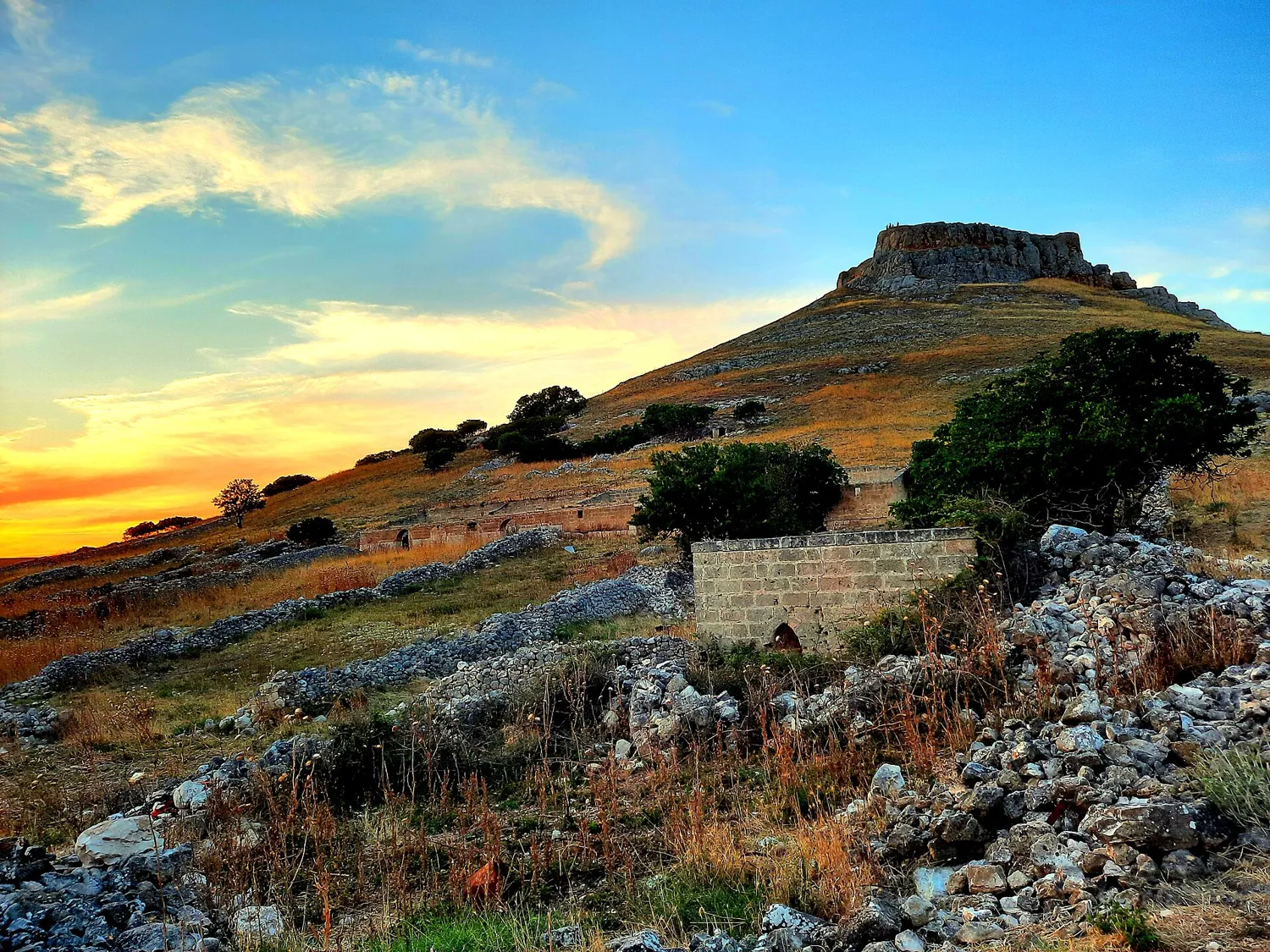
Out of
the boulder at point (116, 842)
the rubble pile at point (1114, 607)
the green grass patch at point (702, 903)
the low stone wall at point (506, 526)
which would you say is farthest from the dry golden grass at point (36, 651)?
the rubble pile at point (1114, 607)

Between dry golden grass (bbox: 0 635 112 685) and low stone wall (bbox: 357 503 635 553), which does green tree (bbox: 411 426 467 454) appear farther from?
dry golden grass (bbox: 0 635 112 685)

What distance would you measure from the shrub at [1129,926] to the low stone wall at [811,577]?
24.5 ft

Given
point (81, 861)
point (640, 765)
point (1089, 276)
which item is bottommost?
point (640, 765)

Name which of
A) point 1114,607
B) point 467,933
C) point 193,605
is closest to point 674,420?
point 193,605

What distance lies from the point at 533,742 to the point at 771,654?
3491 millimetres

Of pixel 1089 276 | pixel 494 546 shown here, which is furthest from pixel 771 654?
pixel 1089 276

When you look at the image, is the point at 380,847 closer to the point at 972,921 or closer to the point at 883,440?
the point at 972,921

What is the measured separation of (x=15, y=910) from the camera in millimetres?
4645

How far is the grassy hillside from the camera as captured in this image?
47312mm

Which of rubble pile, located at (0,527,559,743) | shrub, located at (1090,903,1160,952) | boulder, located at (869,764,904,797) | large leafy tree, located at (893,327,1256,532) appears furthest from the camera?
large leafy tree, located at (893,327,1256,532)

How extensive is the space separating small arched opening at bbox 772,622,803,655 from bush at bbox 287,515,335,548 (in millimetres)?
34741

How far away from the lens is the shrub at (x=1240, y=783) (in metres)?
4.68

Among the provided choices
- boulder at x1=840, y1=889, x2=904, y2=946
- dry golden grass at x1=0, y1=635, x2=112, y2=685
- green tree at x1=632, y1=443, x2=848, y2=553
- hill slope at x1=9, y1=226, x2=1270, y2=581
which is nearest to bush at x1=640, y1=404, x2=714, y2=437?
hill slope at x1=9, y1=226, x2=1270, y2=581

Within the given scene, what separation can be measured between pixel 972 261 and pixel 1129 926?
10535 cm
